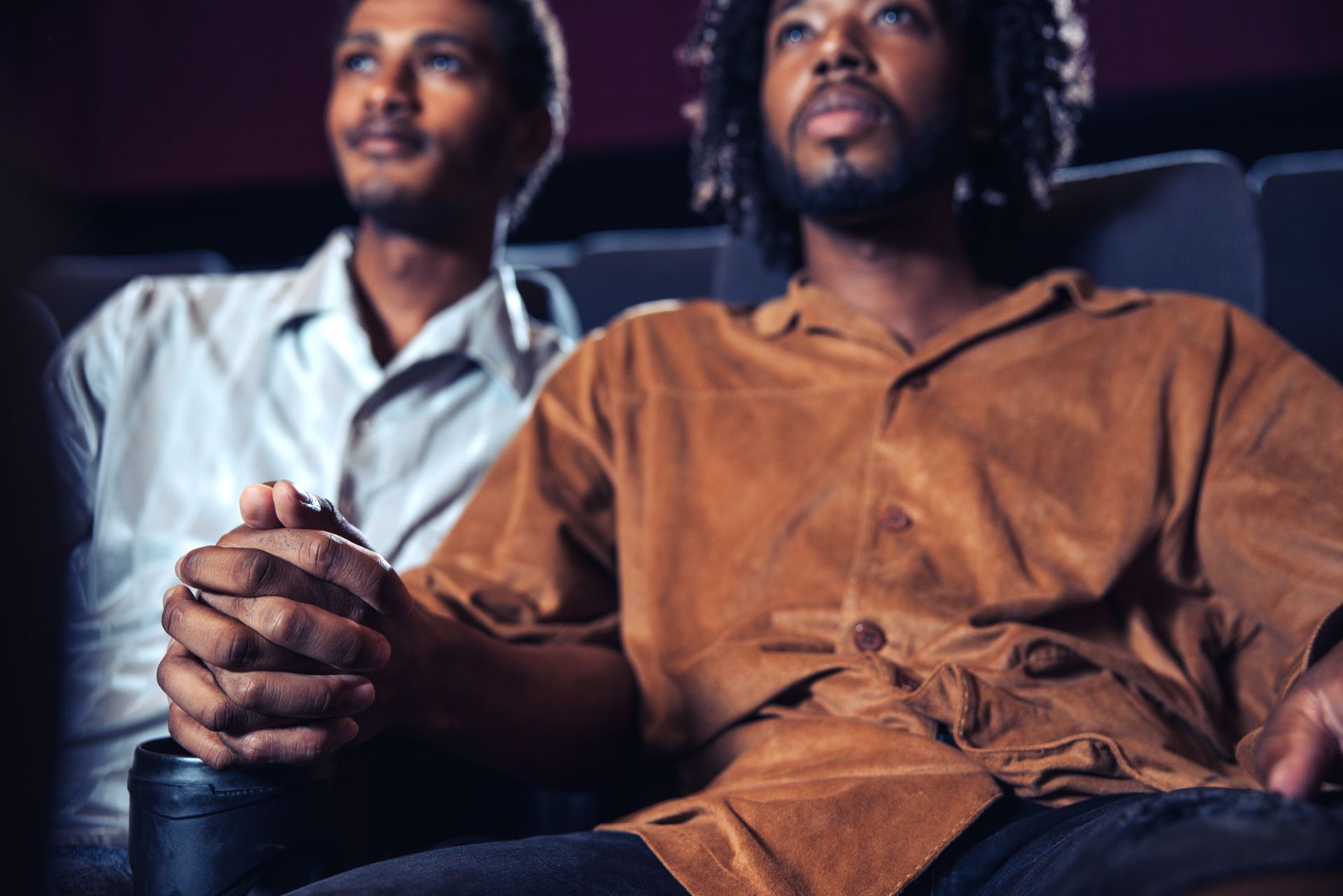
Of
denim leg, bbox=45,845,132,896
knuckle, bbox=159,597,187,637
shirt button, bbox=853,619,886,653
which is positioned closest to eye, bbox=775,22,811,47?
shirt button, bbox=853,619,886,653

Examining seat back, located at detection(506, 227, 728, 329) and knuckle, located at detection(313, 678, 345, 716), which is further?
seat back, located at detection(506, 227, 728, 329)

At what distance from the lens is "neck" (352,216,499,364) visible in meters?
1.59

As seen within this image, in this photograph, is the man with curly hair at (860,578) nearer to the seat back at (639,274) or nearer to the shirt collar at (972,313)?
the shirt collar at (972,313)

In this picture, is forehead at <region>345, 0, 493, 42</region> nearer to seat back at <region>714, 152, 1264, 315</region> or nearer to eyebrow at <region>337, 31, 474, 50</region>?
eyebrow at <region>337, 31, 474, 50</region>

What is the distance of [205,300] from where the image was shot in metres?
1.49

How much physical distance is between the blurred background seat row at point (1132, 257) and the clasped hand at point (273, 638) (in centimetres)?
38

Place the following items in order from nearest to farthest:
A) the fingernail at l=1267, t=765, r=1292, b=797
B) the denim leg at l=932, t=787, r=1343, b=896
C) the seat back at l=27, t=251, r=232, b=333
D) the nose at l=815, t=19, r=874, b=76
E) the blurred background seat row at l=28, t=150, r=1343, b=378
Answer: the denim leg at l=932, t=787, r=1343, b=896 < the fingernail at l=1267, t=765, r=1292, b=797 < the nose at l=815, t=19, r=874, b=76 < the blurred background seat row at l=28, t=150, r=1343, b=378 < the seat back at l=27, t=251, r=232, b=333

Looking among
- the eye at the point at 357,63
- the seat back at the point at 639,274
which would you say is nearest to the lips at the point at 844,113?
the seat back at the point at 639,274

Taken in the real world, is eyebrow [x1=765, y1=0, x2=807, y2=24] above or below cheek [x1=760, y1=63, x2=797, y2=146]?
above

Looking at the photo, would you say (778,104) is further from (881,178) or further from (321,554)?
(321,554)

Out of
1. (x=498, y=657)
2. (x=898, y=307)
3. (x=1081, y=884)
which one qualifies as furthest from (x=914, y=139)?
(x=1081, y=884)

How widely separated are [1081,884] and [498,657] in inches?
20.6

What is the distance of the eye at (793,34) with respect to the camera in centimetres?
136

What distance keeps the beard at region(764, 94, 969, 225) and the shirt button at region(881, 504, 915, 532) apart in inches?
15.2
